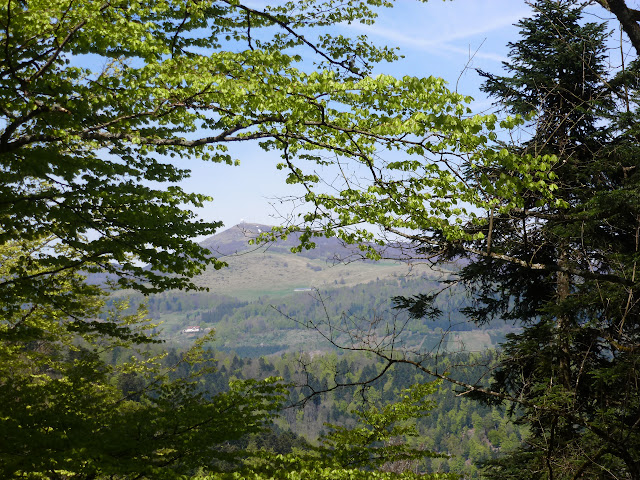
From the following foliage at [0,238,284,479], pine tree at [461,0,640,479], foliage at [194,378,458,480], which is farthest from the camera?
pine tree at [461,0,640,479]

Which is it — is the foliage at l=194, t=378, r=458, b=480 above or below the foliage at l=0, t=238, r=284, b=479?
below

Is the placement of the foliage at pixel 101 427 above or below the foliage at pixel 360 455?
above

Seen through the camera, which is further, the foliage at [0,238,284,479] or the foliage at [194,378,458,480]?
the foliage at [194,378,458,480]

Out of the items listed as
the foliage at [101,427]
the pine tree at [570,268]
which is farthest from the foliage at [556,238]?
the foliage at [101,427]

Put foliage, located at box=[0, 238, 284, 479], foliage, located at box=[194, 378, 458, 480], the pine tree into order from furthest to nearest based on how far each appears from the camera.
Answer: the pine tree, foliage, located at box=[194, 378, 458, 480], foliage, located at box=[0, 238, 284, 479]

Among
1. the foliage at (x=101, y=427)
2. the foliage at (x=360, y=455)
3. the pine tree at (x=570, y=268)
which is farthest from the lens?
the pine tree at (x=570, y=268)

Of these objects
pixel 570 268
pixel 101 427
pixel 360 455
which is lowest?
pixel 360 455

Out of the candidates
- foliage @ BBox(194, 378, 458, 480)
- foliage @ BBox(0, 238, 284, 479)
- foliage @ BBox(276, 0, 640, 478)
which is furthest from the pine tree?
foliage @ BBox(0, 238, 284, 479)

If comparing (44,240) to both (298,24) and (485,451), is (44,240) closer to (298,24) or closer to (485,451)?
(298,24)

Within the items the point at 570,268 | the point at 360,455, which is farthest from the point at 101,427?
the point at 570,268

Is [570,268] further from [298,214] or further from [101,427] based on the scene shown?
[101,427]

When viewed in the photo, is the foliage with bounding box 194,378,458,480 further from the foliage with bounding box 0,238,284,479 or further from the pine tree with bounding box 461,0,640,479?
the pine tree with bounding box 461,0,640,479

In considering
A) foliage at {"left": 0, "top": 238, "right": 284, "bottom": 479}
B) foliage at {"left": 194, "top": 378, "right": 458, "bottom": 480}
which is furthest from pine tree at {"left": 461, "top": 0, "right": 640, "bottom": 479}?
foliage at {"left": 0, "top": 238, "right": 284, "bottom": 479}

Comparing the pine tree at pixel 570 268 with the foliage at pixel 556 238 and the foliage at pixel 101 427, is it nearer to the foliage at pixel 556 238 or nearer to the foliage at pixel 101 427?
the foliage at pixel 556 238
